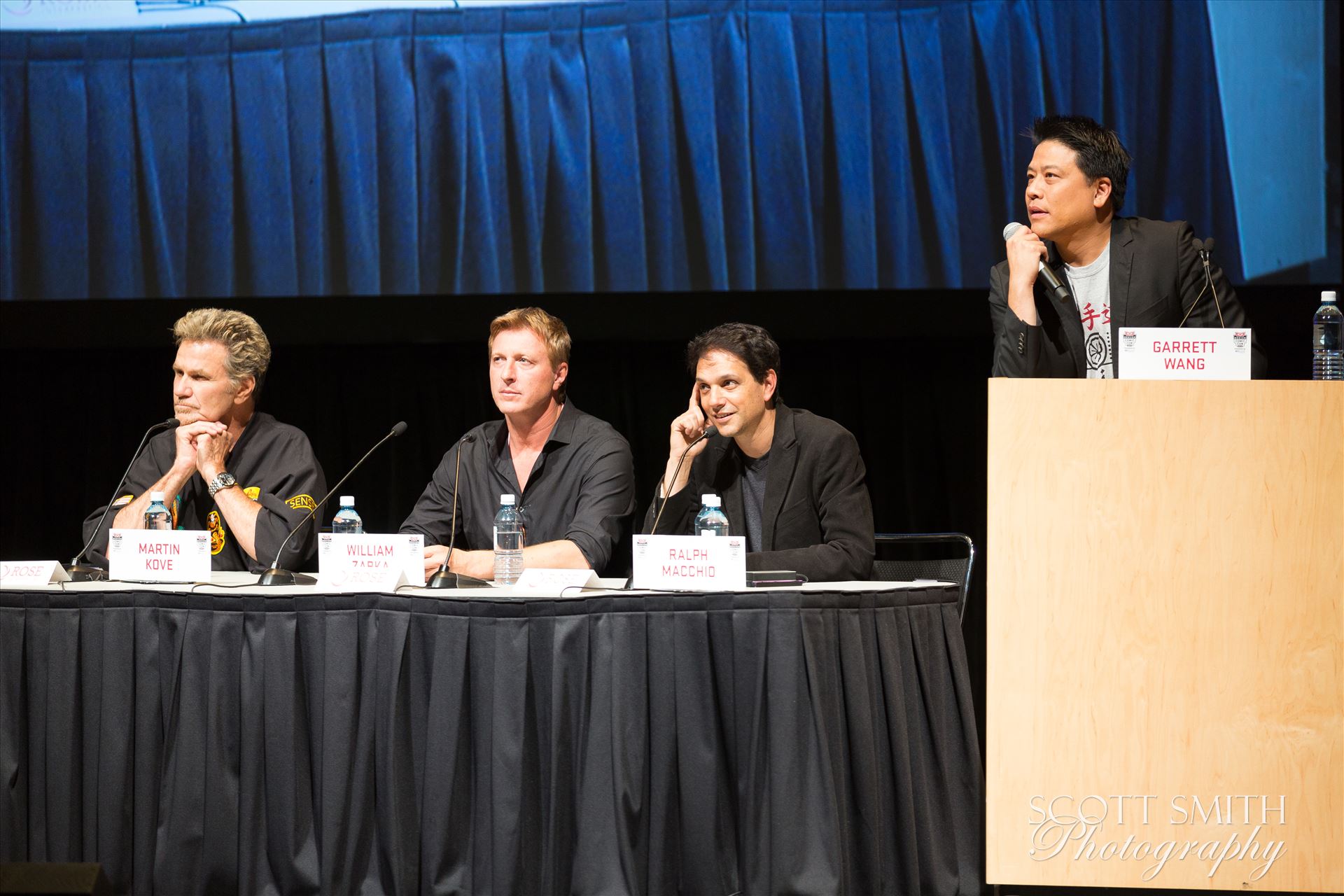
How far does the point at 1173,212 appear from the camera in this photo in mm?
3666

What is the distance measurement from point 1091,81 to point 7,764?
3.38 m

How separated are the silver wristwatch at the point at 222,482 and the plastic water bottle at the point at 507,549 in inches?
26.4

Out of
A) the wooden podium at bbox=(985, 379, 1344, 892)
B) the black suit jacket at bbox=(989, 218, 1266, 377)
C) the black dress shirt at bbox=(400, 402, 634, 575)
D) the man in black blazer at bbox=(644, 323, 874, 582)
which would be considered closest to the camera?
the wooden podium at bbox=(985, 379, 1344, 892)

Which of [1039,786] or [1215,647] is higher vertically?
[1215,647]

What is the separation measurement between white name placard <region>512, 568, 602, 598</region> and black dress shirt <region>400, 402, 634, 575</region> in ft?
2.03

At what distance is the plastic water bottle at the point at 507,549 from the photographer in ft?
8.63

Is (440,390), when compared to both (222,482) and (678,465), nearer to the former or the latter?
(222,482)

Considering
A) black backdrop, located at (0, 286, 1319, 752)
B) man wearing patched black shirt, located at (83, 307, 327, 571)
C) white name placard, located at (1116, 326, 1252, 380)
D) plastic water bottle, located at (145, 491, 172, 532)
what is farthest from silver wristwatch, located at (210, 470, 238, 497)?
white name placard, located at (1116, 326, 1252, 380)

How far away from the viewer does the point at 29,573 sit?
8.10ft

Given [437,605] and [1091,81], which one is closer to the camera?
[437,605]

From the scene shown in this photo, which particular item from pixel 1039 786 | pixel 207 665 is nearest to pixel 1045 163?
pixel 1039 786

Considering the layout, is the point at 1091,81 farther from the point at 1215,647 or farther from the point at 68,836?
the point at 68,836

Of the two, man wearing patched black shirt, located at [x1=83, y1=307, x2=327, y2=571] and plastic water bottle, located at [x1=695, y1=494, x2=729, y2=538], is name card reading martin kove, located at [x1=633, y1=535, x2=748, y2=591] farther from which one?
man wearing patched black shirt, located at [x1=83, y1=307, x2=327, y2=571]

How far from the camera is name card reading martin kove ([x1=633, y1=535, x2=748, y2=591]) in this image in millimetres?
2211
